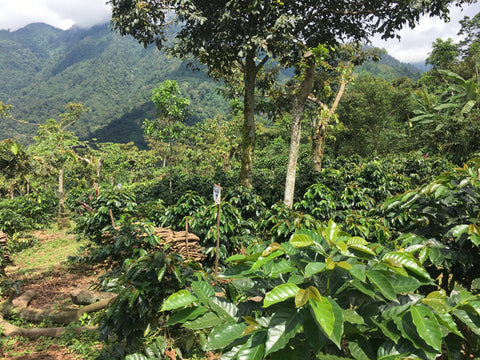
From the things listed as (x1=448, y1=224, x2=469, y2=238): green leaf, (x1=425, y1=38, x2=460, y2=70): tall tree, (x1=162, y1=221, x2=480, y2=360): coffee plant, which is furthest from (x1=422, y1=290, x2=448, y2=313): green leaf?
(x1=425, y1=38, x2=460, y2=70): tall tree

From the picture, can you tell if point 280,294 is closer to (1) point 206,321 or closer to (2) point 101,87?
(1) point 206,321

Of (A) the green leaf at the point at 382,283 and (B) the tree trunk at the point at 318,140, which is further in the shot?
(B) the tree trunk at the point at 318,140

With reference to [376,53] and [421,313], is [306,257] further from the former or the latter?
[376,53]

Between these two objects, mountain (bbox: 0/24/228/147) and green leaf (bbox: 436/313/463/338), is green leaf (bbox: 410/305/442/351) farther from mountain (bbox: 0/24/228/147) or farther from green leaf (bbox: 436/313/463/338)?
mountain (bbox: 0/24/228/147)

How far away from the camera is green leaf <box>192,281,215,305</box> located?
47.2 inches

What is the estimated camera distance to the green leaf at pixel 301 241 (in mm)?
1053

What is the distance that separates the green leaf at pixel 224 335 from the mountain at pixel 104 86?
61.7 metres

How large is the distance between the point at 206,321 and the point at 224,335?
11cm

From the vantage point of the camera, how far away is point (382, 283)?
0.98 meters

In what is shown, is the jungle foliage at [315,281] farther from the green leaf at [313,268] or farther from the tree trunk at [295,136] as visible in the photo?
the tree trunk at [295,136]

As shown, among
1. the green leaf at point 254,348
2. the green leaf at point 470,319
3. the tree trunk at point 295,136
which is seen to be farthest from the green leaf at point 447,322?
the tree trunk at point 295,136

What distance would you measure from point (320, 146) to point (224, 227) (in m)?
5.88

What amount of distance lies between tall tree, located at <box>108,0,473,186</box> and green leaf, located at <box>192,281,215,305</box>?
5587mm

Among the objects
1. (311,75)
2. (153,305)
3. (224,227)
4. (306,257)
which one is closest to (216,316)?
(306,257)
